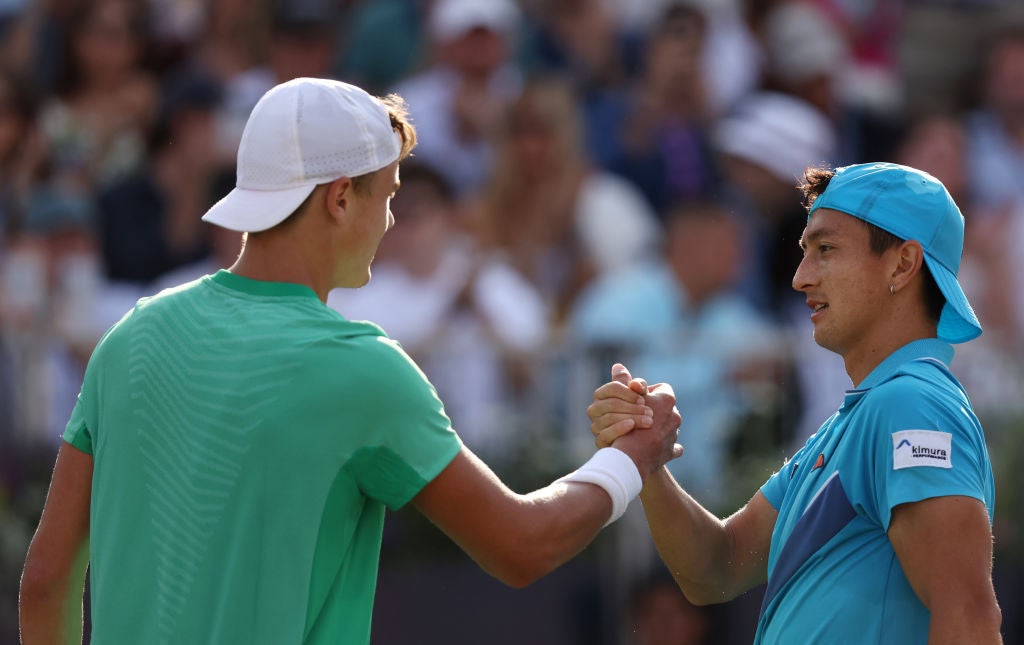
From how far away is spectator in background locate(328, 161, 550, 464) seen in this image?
301 inches

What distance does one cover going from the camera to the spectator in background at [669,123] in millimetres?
10125

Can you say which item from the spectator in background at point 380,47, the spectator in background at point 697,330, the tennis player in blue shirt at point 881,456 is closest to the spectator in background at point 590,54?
the spectator in background at point 380,47

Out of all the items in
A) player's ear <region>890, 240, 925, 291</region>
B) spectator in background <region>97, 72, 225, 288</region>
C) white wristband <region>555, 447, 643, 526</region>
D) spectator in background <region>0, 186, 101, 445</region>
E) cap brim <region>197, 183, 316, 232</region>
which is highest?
cap brim <region>197, 183, 316, 232</region>

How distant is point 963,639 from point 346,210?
1.54 metres

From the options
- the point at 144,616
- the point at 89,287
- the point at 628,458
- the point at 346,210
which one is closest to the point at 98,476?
the point at 144,616

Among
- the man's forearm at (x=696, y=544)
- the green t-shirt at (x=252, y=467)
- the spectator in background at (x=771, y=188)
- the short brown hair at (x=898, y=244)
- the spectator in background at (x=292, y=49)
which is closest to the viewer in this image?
the green t-shirt at (x=252, y=467)

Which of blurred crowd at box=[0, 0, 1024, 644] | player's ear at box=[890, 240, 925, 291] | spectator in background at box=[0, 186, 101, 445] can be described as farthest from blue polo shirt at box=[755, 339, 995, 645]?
spectator in background at box=[0, 186, 101, 445]

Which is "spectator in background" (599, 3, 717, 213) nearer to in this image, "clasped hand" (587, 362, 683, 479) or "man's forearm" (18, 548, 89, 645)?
"clasped hand" (587, 362, 683, 479)

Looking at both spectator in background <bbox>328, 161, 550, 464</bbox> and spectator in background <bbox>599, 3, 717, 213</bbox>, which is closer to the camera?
spectator in background <bbox>328, 161, 550, 464</bbox>

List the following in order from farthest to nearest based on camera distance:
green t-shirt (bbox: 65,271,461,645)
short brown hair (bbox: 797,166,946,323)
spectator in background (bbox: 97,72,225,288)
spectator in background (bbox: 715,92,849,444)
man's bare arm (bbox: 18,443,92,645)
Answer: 1. spectator in background (bbox: 715,92,849,444)
2. spectator in background (bbox: 97,72,225,288)
3. short brown hair (bbox: 797,166,946,323)
4. man's bare arm (bbox: 18,443,92,645)
5. green t-shirt (bbox: 65,271,461,645)

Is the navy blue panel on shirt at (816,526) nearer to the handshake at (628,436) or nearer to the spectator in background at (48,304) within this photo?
the handshake at (628,436)

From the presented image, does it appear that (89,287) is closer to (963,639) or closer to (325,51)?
(325,51)

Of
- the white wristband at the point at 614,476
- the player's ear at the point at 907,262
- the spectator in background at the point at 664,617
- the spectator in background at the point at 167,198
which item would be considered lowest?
the spectator in background at the point at 664,617

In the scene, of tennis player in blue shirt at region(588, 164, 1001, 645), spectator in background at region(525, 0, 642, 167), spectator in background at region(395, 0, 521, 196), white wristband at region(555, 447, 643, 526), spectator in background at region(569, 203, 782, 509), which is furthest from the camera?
spectator in background at region(525, 0, 642, 167)
